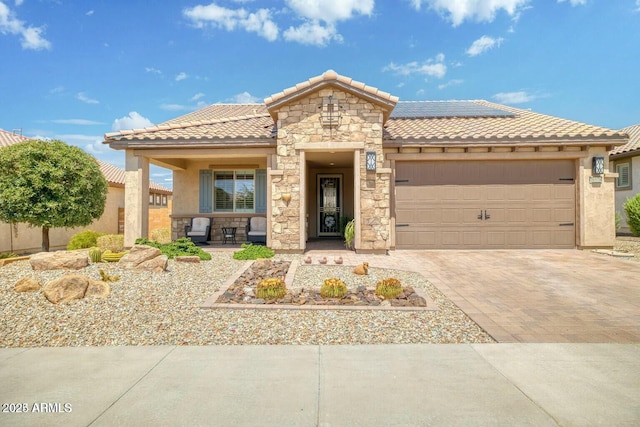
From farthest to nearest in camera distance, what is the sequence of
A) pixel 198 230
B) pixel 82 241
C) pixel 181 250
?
pixel 198 230 < pixel 82 241 < pixel 181 250

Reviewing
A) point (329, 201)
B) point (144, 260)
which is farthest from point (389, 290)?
point (329, 201)

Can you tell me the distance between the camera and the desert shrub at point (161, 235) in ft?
42.8

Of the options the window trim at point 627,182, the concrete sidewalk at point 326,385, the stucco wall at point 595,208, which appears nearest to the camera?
the concrete sidewalk at point 326,385

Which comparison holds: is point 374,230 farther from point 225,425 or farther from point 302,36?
point 302,36

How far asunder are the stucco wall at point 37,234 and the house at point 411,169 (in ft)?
20.3

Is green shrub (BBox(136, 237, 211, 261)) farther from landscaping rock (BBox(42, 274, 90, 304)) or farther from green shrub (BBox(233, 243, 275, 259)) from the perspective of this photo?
landscaping rock (BBox(42, 274, 90, 304))

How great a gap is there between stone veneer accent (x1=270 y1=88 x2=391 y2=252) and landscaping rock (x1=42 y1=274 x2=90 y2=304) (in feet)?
16.3

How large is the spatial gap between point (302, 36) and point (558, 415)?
47.8 feet

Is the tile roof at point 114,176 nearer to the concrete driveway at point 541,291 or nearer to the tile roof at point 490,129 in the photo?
the tile roof at point 490,129

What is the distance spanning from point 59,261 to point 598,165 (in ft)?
45.6

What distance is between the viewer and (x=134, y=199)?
9.71 meters

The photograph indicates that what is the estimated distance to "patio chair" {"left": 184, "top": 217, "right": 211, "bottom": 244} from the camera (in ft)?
38.0

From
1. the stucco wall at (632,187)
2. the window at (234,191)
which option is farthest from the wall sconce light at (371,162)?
the stucco wall at (632,187)

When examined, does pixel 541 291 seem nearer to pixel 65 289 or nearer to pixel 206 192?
pixel 65 289
